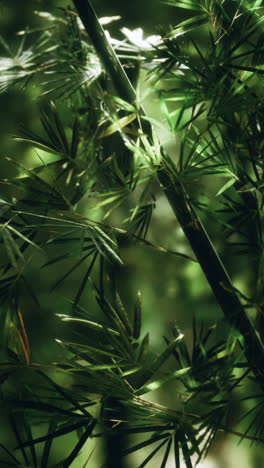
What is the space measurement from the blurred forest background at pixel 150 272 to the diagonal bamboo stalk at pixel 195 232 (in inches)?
13.6

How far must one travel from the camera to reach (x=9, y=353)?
936 millimetres

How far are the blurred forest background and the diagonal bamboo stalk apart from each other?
1.13 feet

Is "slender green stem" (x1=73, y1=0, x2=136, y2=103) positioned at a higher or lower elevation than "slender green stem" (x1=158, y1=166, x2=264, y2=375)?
higher

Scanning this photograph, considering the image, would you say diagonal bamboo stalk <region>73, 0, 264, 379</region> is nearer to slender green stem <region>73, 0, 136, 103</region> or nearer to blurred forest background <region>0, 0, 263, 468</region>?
slender green stem <region>73, 0, 136, 103</region>

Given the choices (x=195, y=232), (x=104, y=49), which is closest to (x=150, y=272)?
(x=195, y=232)

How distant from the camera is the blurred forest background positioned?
126cm

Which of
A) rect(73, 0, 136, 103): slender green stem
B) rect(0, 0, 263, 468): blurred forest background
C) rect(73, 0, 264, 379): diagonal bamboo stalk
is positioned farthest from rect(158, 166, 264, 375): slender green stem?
rect(0, 0, 263, 468): blurred forest background

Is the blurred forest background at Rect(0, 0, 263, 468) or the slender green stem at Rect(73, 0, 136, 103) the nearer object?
the slender green stem at Rect(73, 0, 136, 103)

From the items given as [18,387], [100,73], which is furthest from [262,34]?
[18,387]

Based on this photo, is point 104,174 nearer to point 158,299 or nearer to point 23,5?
point 158,299

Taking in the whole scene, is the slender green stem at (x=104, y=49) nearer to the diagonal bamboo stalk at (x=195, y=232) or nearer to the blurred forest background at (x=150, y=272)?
the diagonal bamboo stalk at (x=195, y=232)

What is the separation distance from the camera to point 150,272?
1316 millimetres

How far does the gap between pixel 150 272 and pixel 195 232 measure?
1.36ft

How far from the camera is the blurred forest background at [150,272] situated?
1262 millimetres
